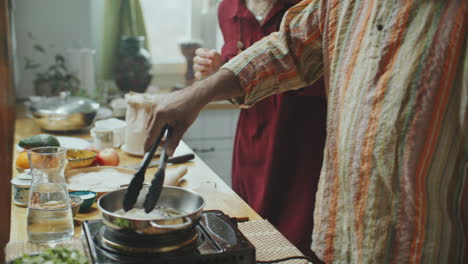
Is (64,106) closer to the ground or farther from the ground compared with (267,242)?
farther from the ground

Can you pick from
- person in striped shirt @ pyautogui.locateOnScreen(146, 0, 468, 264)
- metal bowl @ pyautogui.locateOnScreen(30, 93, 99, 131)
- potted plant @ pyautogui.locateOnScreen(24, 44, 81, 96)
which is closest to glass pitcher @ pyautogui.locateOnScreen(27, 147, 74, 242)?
person in striped shirt @ pyautogui.locateOnScreen(146, 0, 468, 264)

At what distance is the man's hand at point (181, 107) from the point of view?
3.87 ft

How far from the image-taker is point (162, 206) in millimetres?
1111

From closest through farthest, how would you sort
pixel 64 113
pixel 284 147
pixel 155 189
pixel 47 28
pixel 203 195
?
1. pixel 155 189
2. pixel 203 195
3. pixel 284 147
4. pixel 64 113
5. pixel 47 28

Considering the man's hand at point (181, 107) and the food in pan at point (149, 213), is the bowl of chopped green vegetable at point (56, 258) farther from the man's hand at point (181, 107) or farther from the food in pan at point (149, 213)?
the man's hand at point (181, 107)

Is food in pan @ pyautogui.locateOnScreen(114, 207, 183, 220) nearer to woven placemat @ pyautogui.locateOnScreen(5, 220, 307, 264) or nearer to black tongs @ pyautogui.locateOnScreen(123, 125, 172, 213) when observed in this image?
black tongs @ pyautogui.locateOnScreen(123, 125, 172, 213)

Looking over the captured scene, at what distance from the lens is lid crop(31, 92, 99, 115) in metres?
2.23

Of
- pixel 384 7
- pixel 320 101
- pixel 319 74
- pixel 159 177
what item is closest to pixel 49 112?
pixel 320 101

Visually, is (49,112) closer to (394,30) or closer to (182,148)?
(182,148)

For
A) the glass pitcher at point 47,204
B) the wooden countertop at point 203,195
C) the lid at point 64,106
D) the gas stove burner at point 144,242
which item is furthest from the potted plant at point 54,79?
the gas stove burner at point 144,242

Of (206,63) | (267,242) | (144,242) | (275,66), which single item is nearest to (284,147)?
(206,63)

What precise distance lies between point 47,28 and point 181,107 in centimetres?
215

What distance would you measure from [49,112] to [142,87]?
89 centimetres

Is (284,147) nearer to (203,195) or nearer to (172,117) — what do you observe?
(203,195)
